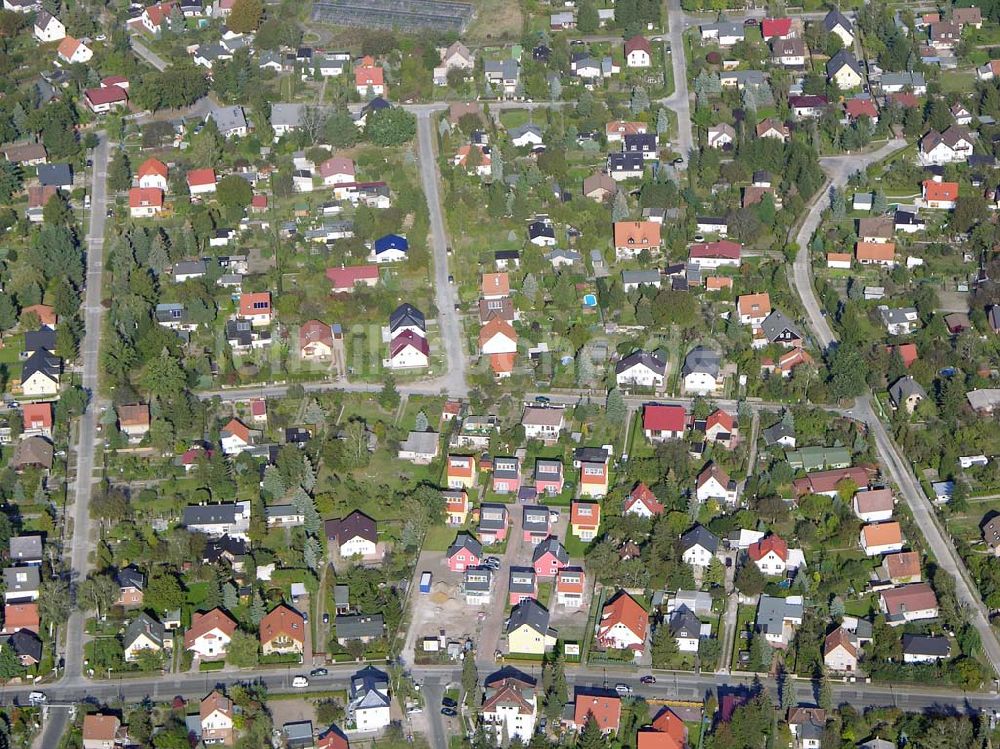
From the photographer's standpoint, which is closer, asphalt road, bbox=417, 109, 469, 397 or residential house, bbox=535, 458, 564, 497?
residential house, bbox=535, 458, 564, 497

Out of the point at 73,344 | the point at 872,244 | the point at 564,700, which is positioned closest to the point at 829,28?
the point at 872,244

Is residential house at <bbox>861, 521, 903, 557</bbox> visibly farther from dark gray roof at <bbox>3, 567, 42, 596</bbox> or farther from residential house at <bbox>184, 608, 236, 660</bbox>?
dark gray roof at <bbox>3, 567, 42, 596</bbox>

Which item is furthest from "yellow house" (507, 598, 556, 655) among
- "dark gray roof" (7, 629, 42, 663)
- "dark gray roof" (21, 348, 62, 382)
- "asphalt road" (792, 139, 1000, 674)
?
"dark gray roof" (21, 348, 62, 382)

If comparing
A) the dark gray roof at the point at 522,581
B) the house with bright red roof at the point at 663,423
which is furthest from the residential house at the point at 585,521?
the house with bright red roof at the point at 663,423

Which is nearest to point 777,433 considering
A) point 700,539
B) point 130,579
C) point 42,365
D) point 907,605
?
point 700,539

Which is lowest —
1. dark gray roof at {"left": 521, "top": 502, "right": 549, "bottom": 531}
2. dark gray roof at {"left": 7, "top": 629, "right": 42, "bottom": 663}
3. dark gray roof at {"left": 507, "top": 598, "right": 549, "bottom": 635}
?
dark gray roof at {"left": 7, "top": 629, "right": 42, "bottom": 663}

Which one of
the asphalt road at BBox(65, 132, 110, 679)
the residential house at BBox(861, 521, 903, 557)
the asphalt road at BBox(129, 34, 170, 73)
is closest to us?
the asphalt road at BBox(65, 132, 110, 679)

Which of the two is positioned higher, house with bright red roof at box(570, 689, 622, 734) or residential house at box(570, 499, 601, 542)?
residential house at box(570, 499, 601, 542)
